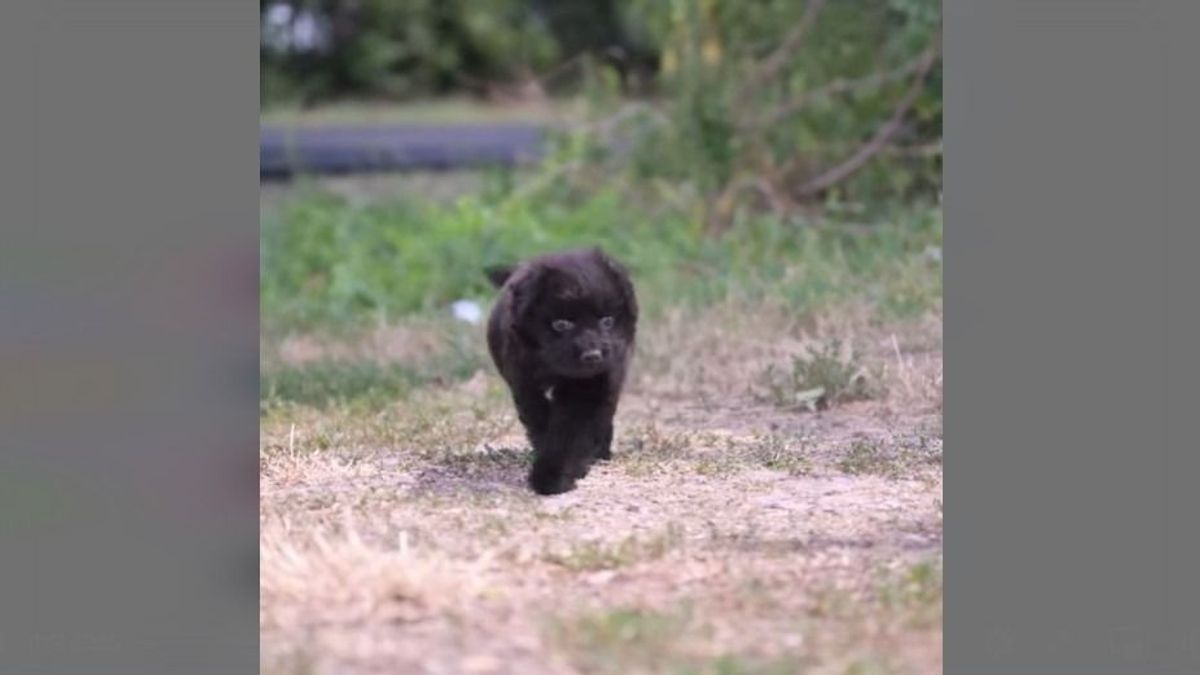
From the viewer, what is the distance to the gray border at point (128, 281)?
4.37m

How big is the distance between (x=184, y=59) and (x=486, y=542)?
1.53 metres

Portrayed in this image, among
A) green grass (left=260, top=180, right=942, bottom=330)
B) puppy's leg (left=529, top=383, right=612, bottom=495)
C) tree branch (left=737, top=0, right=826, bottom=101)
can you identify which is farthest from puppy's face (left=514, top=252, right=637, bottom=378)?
tree branch (left=737, top=0, right=826, bottom=101)

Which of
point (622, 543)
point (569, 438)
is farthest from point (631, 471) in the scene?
point (622, 543)

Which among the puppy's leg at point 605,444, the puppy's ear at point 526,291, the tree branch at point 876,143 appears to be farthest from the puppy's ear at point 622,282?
the tree branch at point 876,143

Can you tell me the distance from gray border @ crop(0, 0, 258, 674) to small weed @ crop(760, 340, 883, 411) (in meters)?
3.67

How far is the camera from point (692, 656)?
13.9 ft

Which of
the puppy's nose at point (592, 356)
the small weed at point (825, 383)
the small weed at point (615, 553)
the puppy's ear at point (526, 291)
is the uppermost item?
the puppy's ear at point (526, 291)

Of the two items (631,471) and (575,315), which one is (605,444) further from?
(575,315)

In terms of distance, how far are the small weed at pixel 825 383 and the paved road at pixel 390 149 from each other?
22.3 ft

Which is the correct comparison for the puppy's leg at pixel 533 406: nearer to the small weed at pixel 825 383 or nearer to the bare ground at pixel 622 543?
the bare ground at pixel 622 543

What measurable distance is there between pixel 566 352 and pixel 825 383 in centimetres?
191

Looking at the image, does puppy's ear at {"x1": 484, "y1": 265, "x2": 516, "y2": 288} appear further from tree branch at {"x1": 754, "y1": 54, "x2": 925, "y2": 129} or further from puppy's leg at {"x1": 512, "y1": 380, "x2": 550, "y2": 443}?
tree branch at {"x1": 754, "y1": 54, "x2": 925, "y2": 129}

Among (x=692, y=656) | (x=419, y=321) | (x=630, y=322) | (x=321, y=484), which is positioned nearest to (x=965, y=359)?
(x=692, y=656)

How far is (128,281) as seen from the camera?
441 centimetres
